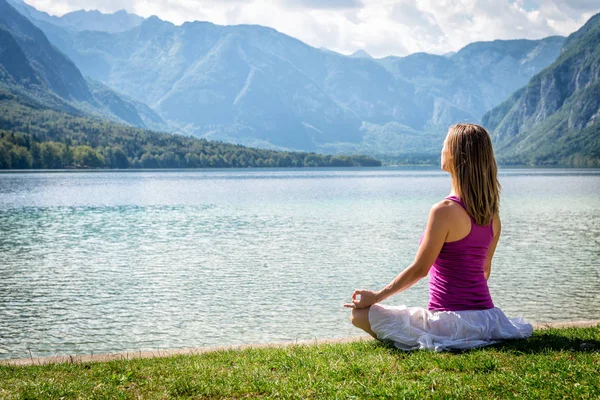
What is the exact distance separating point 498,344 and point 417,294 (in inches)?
512

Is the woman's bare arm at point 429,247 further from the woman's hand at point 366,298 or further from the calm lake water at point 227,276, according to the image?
the calm lake water at point 227,276

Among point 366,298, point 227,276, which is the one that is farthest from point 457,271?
point 227,276

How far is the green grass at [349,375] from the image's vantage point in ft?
23.4

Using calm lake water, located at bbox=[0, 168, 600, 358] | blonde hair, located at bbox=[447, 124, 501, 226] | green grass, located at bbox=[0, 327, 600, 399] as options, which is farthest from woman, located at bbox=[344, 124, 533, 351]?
calm lake water, located at bbox=[0, 168, 600, 358]

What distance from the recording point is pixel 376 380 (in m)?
7.57

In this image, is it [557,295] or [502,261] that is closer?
[557,295]

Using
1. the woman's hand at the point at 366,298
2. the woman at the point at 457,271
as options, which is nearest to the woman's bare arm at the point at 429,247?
the woman at the point at 457,271

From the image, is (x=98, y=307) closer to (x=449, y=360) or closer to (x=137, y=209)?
(x=449, y=360)

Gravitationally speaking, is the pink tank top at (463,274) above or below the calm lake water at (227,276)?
above

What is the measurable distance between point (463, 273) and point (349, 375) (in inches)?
85.5

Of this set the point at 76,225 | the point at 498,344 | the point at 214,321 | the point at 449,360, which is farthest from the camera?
the point at 76,225

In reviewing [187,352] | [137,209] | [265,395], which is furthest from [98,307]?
[137,209]

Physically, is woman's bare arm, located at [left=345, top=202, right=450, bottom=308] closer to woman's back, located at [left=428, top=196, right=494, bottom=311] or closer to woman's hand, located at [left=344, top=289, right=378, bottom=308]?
woman's hand, located at [left=344, top=289, right=378, bottom=308]

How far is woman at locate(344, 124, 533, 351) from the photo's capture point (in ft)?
26.4
